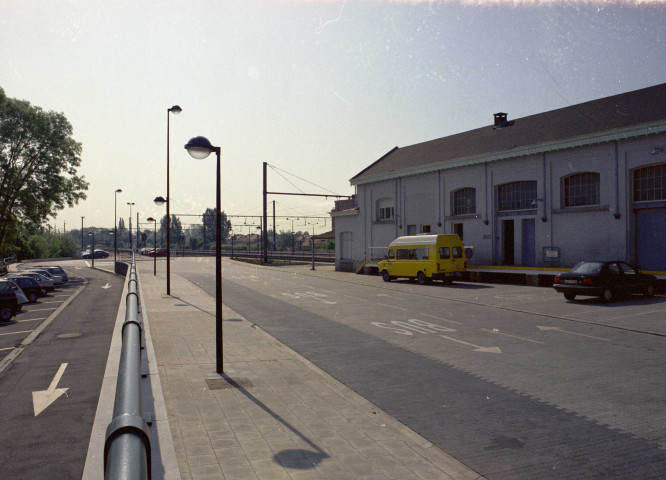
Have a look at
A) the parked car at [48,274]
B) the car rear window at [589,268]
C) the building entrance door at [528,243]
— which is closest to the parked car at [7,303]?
the parked car at [48,274]

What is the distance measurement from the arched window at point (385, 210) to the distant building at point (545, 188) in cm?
9

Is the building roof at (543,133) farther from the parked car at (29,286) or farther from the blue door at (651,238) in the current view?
the parked car at (29,286)

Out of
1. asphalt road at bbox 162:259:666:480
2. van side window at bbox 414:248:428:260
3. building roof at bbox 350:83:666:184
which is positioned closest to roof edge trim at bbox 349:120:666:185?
building roof at bbox 350:83:666:184

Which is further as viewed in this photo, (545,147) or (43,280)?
(43,280)

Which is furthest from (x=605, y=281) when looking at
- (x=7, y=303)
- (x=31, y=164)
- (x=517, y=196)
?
(x=31, y=164)

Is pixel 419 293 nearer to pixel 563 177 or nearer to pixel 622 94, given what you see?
pixel 563 177

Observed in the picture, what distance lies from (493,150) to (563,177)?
17.5ft

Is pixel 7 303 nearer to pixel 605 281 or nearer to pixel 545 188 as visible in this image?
pixel 605 281

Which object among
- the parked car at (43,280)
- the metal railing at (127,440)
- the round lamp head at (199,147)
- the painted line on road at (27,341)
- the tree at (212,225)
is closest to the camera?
the metal railing at (127,440)

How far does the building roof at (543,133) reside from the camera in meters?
24.8

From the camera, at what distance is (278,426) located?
20.9ft

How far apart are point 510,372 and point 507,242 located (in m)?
23.7

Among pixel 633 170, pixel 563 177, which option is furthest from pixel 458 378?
pixel 563 177

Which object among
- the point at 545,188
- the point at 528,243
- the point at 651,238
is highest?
the point at 545,188
